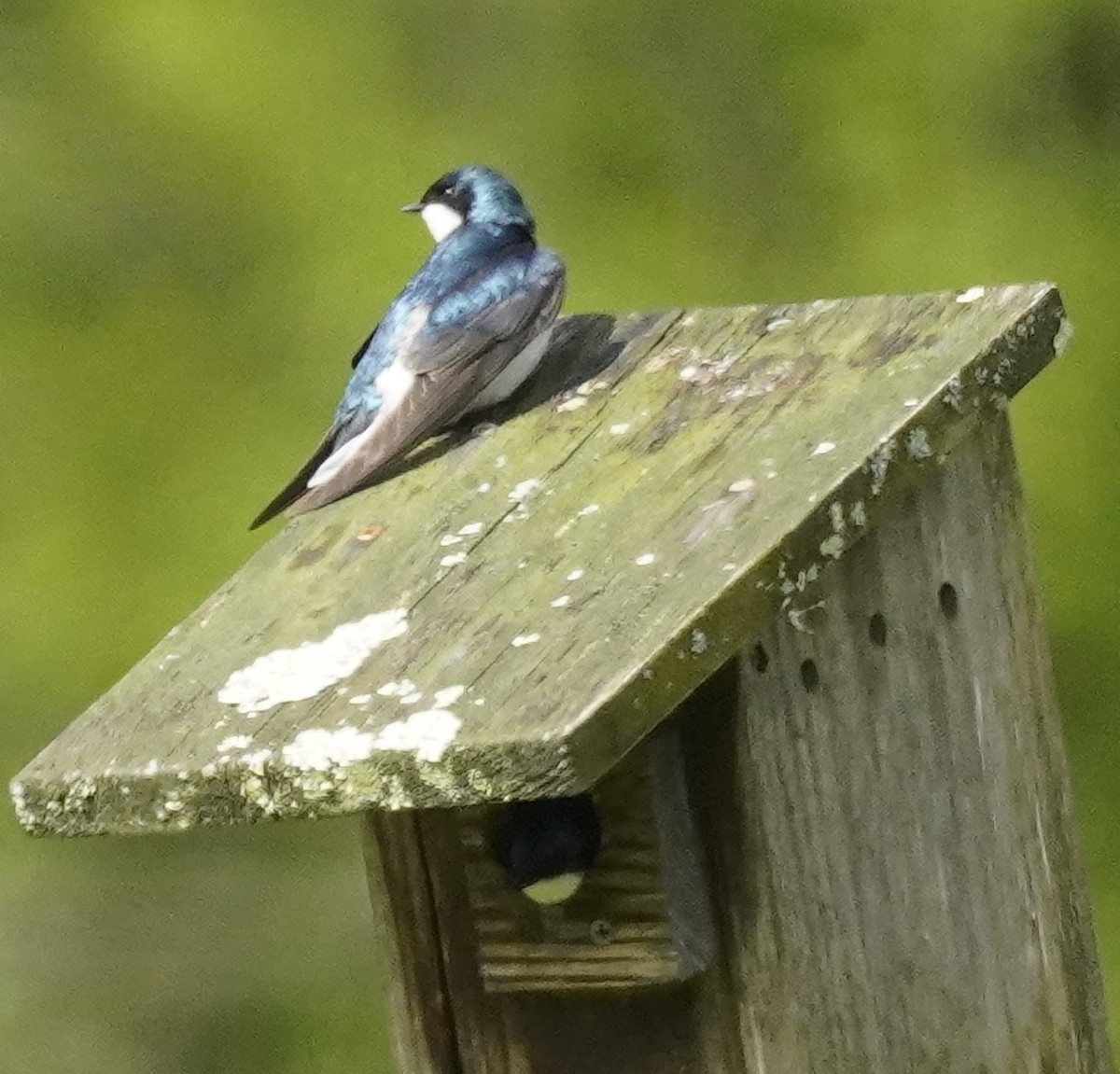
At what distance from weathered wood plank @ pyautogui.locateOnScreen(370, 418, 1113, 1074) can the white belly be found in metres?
0.34

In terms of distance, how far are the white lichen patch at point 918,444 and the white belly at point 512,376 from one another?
1.26 ft

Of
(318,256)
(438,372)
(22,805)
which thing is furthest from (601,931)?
(318,256)

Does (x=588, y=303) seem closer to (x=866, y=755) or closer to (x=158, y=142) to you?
(x=158, y=142)

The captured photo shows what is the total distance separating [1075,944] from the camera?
5.29ft

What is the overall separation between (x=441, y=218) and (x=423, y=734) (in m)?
0.85

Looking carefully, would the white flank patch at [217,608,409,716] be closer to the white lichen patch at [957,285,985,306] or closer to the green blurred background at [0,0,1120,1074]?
the white lichen patch at [957,285,985,306]

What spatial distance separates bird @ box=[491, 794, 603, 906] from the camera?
52.9 inches

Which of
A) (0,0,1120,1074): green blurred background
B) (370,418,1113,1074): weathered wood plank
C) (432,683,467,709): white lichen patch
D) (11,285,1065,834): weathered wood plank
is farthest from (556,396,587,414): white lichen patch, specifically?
(0,0,1120,1074): green blurred background

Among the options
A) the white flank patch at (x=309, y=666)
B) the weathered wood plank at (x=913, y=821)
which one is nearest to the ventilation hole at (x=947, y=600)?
the weathered wood plank at (x=913, y=821)

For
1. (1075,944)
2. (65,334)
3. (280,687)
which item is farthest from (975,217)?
(280,687)

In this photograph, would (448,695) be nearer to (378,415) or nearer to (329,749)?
(329,749)

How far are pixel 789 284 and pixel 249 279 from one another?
82 cm

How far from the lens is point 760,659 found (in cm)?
134

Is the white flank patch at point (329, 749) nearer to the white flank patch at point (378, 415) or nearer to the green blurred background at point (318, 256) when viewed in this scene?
the white flank patch at point (378, 415)
